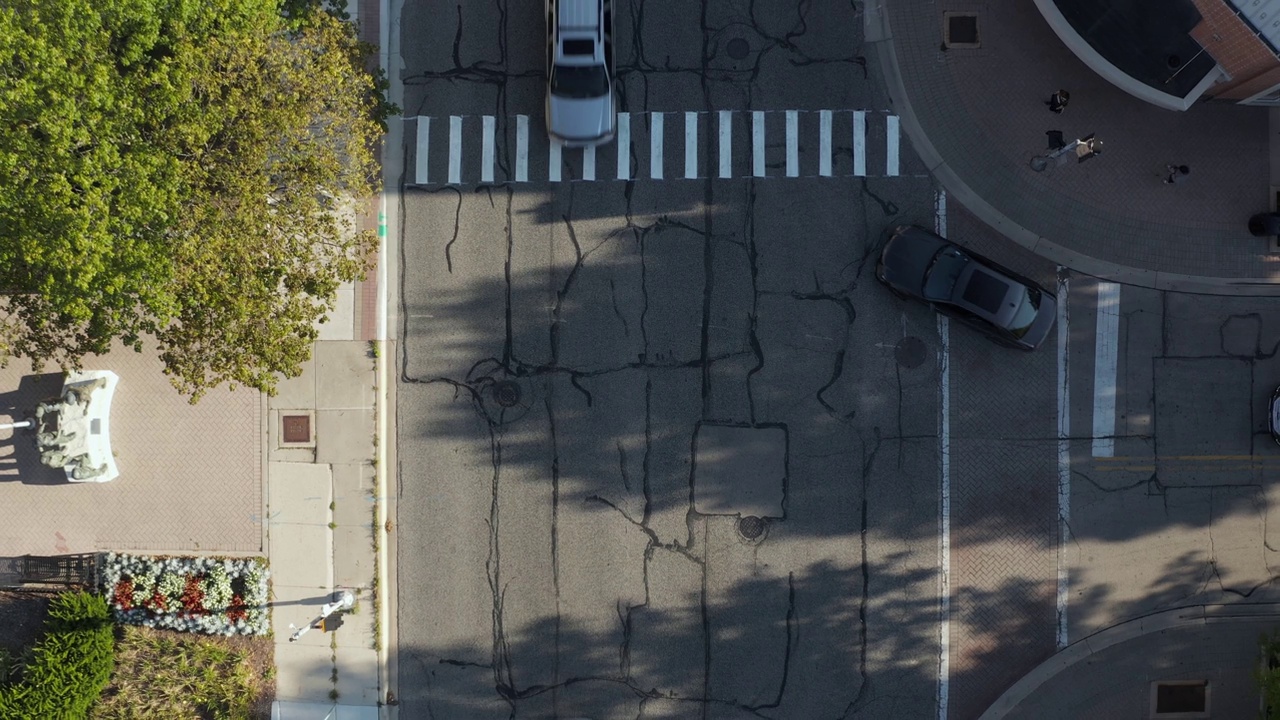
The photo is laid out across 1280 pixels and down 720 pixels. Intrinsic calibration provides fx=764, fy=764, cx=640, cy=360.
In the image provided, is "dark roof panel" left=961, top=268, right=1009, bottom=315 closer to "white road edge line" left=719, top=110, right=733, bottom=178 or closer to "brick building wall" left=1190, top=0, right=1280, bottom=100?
"white road edge line" left=719, top=110, right=733, bottom=178

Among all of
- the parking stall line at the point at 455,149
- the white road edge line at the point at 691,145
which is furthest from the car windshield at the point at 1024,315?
the parking stall line at the point at 455,149

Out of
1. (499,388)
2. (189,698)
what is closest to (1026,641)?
(499,388)

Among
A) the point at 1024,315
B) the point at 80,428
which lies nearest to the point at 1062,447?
the point at 1024,315

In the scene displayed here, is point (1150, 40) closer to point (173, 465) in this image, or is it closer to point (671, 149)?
point (671, 149)

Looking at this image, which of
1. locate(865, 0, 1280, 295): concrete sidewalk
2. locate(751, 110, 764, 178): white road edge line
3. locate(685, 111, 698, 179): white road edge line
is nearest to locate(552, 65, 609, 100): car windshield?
locate(685, 111, 698, 179): white road edge line

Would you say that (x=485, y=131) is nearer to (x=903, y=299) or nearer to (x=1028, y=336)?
(x=903, y=299)

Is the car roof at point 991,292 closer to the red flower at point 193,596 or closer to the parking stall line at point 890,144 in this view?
the parking stall line at point 890,144

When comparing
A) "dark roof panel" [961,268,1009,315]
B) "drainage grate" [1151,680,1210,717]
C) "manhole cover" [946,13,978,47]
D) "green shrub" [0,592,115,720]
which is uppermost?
"manhole cover" [946,13,978,47]

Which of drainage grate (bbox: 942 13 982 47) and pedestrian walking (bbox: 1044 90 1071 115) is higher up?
drainage grate (bbox: 942 13 982 47)
